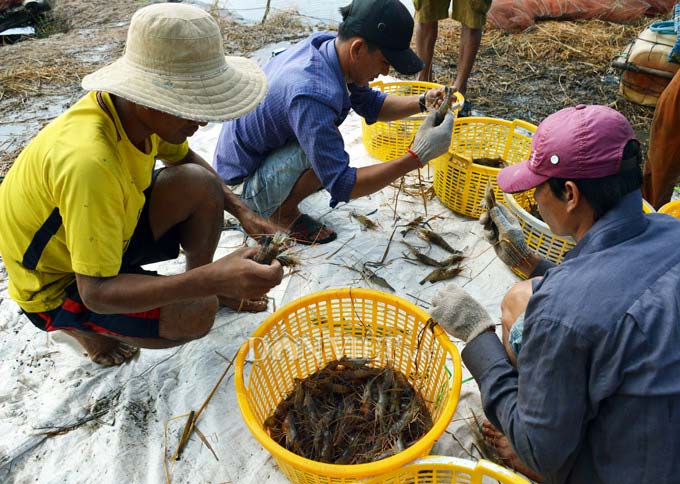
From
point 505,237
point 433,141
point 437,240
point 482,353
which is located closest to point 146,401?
point 482,353

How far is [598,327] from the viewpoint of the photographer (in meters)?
1.17

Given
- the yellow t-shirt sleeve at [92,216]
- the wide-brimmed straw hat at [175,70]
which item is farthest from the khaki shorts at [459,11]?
the yellow t-shirt sleeve at [92,216]

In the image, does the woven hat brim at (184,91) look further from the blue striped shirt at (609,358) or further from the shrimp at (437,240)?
the shrimp at (437,240)

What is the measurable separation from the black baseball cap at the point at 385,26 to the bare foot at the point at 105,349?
2.00 m

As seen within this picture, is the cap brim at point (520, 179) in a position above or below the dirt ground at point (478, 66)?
above

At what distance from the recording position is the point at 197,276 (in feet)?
5.83

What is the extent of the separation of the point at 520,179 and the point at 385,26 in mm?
1338

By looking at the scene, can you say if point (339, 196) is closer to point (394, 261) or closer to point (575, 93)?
point (394, 261)

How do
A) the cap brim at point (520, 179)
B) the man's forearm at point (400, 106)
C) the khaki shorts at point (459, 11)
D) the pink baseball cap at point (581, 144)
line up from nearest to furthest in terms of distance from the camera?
the pink baseball cap at point (581, 144)
the cap brim at point (520, 179)
the man's forearm at point (400, 106)
the khaki shorts at point (459, 11)

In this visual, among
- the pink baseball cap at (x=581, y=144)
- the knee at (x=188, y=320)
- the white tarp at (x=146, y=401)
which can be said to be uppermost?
the pink baseball cap at (x=581, y=144)

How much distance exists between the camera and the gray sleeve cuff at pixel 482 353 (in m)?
1.67

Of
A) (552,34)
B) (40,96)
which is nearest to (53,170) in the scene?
(40,96)

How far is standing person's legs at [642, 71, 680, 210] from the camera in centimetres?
273

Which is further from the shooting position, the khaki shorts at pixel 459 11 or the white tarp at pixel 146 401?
the khaki shorts at pixel 459 11
